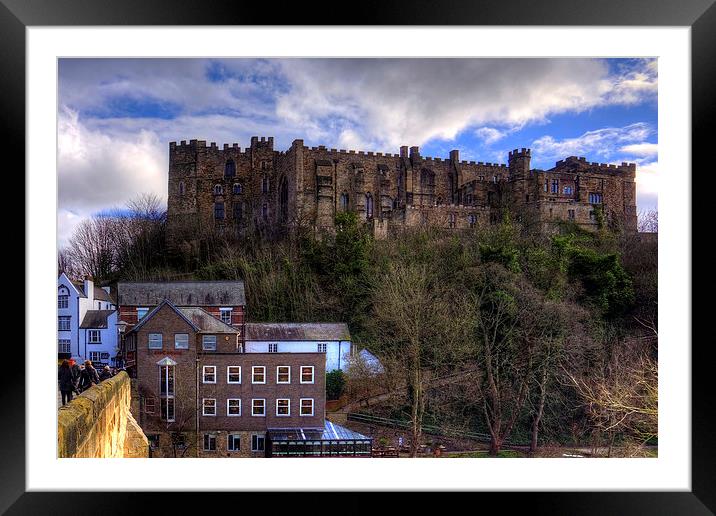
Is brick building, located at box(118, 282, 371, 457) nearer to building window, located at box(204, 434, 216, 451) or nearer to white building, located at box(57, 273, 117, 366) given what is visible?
building window, located at box(204, 434, 216, 451)

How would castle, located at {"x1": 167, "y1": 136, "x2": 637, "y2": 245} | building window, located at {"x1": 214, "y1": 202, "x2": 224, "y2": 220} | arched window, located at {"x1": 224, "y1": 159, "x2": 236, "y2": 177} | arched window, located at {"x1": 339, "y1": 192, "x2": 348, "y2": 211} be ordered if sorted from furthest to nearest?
arched window, located at {"x1": 339, "y1": 192, "x2": 348, "y2": 211}, arched window, located at {"x1": 224, "y1": 159, "x2": 236, "y2": 177}, building window, located at {"x1": 214, "y1": 202, "x2": 224, "y2": 220}, castle, located at {"x1": 167, "y1": 136, "x2": 637, "y2": 245}

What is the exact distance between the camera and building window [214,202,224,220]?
10.3 metres

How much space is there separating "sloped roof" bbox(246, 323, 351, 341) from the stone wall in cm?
275

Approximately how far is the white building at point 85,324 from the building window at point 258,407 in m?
2.10

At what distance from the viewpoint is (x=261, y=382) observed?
819cm

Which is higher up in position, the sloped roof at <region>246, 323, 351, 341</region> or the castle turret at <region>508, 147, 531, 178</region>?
the castle turret at <region>508, 147, 531, 178</region>

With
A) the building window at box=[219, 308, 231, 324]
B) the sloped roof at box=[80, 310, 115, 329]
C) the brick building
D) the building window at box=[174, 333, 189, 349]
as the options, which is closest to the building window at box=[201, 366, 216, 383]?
the brick building

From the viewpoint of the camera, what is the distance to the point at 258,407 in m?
8.13

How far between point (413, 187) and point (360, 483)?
955 centimetres
